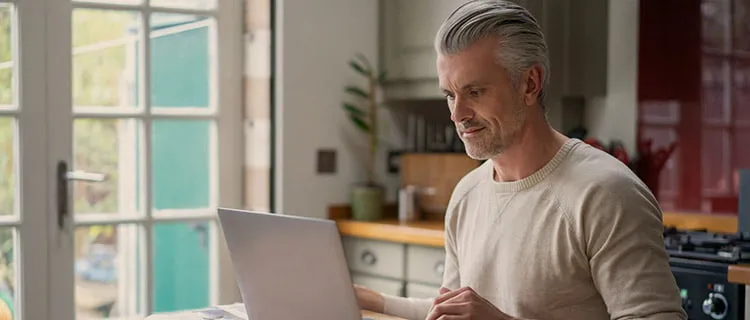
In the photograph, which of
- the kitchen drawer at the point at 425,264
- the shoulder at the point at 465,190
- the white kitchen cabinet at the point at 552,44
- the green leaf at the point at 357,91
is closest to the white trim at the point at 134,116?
the green leaf at the point at 357,91

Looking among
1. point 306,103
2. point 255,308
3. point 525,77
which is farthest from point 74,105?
point 525,77

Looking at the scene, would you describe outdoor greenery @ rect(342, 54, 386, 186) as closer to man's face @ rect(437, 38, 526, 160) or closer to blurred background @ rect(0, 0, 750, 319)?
blurred background @ rect(0, 0, 750, 319)

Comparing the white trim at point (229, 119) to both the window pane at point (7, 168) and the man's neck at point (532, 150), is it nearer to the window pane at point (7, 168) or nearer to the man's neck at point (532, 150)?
the window pane at point (7, 168)

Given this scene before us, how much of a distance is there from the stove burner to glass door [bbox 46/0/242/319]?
173 centimetres

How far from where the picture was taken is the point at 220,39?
12.5ft

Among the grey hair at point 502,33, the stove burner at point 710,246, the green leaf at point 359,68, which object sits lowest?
the stove burner at point 710,246

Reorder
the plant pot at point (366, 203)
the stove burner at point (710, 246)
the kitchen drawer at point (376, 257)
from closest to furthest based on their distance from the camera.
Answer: the stove burner at point (710, 246) → the kitchen drawer at point (376, 257) → the plant pot at point (366, 203)

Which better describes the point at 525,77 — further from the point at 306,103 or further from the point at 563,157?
the point at 306,103

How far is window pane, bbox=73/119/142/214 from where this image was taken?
11.6 feet

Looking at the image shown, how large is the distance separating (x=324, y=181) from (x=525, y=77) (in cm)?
227

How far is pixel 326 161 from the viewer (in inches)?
156

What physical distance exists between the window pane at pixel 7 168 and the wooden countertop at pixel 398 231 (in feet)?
4.02

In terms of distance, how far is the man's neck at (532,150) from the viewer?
1798 mm

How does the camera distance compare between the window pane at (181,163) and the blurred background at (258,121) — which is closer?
the blurred background at (258,121)
